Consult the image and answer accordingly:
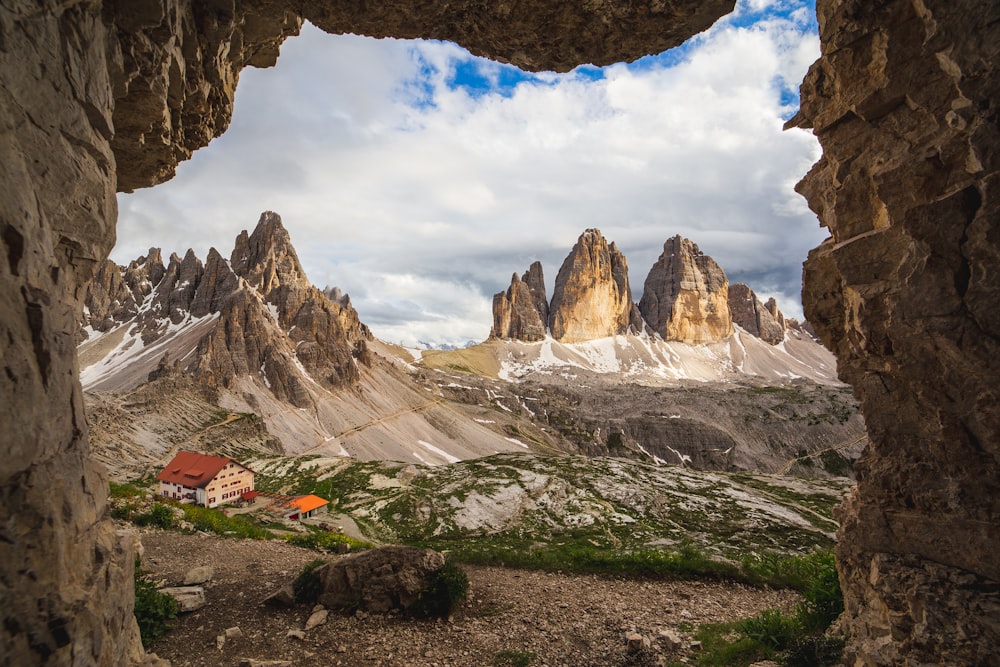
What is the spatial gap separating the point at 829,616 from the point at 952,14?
11.3m

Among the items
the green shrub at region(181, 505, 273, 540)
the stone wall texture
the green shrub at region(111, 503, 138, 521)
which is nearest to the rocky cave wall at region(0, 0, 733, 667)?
the stone wall texture

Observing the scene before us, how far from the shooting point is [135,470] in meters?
38.9

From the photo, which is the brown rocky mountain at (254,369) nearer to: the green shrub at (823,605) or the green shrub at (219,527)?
the green shrub at (219,527)

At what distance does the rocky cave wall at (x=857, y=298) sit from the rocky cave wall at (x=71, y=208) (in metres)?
0.03

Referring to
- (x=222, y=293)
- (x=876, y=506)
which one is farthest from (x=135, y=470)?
(x=222, y=293)

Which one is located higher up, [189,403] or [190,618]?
[189,403]

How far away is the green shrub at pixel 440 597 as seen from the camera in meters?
12.2

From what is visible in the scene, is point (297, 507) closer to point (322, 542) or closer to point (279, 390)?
point (322, 542)

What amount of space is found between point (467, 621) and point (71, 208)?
1224 centimetres

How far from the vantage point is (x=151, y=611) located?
10703 mm

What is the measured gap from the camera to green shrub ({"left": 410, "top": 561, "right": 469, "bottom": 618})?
39.9ft

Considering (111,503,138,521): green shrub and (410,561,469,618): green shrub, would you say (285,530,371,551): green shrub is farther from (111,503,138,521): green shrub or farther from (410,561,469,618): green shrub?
(410,561,469,618): green shrub

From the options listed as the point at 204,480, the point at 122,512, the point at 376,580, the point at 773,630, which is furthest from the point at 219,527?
the point at 773,630

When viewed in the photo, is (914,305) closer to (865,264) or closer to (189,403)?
(865,264)
